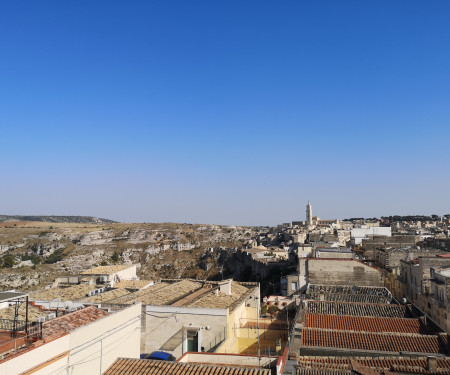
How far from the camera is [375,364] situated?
14281 mm

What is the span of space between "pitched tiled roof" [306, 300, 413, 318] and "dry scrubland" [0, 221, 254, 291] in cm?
5293

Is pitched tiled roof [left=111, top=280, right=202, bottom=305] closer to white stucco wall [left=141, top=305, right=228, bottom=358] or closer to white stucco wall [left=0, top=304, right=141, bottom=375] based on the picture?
white stucco wall [left=141, top=305, right=228, bottom=358]

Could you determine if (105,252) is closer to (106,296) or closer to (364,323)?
(106,296)

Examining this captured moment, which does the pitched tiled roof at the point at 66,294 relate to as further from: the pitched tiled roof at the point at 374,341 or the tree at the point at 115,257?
the tree at the point at 115,257

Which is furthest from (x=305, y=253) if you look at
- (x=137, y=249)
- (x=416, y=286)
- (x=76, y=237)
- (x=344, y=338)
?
(x=76, y=237)

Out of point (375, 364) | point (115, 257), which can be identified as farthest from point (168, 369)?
point (115, 257)

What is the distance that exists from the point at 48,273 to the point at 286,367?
6729 cm

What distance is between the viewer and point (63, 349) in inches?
471

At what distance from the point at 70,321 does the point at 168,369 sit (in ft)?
13.0

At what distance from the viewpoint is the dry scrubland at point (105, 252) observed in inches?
2891

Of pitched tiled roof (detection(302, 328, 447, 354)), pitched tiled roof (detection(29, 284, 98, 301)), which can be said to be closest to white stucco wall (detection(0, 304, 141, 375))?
pitched tiled roof (detection(302, 328, 447, 354))

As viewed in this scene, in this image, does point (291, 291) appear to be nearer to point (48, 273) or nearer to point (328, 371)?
point (328, 371)

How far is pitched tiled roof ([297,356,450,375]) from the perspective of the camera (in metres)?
13.3

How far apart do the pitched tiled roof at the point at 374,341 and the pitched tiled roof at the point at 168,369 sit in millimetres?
5187
